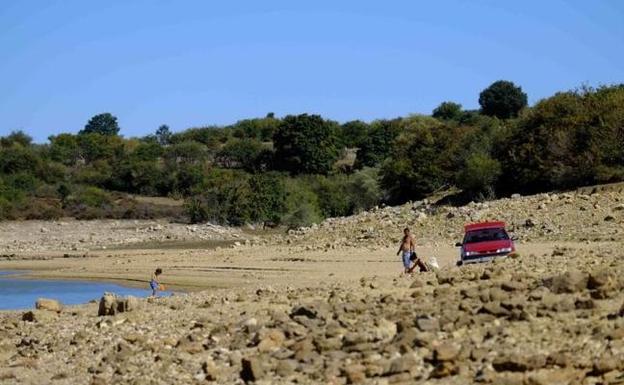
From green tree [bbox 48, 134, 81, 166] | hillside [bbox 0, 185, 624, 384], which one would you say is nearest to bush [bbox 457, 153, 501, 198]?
hillside [bbox 0, 185, 624, 384]

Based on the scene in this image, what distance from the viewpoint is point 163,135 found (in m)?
148

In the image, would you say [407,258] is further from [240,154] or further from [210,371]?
[240,154]

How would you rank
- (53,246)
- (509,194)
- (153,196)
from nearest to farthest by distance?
(509,194) → (53,246) → (153,196)

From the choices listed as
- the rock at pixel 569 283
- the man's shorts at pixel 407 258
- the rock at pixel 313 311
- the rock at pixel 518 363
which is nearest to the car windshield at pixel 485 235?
the man's shorts at pixel 407 258

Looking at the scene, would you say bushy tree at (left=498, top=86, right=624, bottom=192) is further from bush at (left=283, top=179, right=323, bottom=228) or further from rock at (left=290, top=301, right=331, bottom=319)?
rock at (left=290, top=301, right=331, bottom=319)

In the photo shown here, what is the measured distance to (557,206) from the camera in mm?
43000

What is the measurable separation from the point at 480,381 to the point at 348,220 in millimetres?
41298

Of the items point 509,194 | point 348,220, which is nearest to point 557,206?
point 509,194

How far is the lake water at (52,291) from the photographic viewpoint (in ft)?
109

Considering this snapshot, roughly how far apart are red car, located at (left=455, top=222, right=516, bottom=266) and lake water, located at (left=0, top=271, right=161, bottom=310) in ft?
32.0

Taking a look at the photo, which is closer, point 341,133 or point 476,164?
point 476,164

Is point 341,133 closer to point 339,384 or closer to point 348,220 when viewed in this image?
point 348,220

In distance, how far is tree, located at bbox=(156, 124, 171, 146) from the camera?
144 m

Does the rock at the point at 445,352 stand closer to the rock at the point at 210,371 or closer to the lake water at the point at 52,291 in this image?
the rock at the point at 210,371
